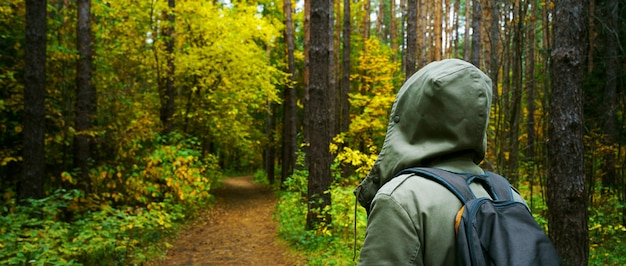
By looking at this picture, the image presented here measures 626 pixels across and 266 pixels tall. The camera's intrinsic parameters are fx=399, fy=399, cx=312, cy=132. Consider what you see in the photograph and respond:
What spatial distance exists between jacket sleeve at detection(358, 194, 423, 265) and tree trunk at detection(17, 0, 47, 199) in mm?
7987

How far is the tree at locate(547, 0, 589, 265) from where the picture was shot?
179 inches

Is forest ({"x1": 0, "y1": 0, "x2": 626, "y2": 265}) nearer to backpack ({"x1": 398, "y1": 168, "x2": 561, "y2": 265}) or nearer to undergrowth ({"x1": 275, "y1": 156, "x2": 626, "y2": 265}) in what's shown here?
undergrowth ({"x1": 275, "y1": 156, "x2": 626, "y2": 265})

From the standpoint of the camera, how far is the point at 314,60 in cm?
825

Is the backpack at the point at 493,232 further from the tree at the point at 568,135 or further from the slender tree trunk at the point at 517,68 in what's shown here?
the slender tree trunk at the point at 517,68

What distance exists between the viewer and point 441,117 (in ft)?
4.87

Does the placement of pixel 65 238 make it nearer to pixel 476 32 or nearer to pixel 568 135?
pixel 568 135

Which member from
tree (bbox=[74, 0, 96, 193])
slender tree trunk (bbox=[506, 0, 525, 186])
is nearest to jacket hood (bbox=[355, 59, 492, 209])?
slender tree trunk (bbox=[506, 0, 525, 186])

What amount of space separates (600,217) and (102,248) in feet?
30.4

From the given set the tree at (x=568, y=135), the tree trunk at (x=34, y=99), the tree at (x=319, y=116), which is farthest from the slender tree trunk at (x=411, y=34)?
the tree trunk at (x=34, y=99)

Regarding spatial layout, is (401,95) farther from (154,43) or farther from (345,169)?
(345,169)

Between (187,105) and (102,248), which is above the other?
(187,105)

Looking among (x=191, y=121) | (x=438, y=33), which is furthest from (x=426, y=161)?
(x=438, y=33)

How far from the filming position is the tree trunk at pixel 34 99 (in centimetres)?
714

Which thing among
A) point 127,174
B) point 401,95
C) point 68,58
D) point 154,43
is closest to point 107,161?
point 127,174
